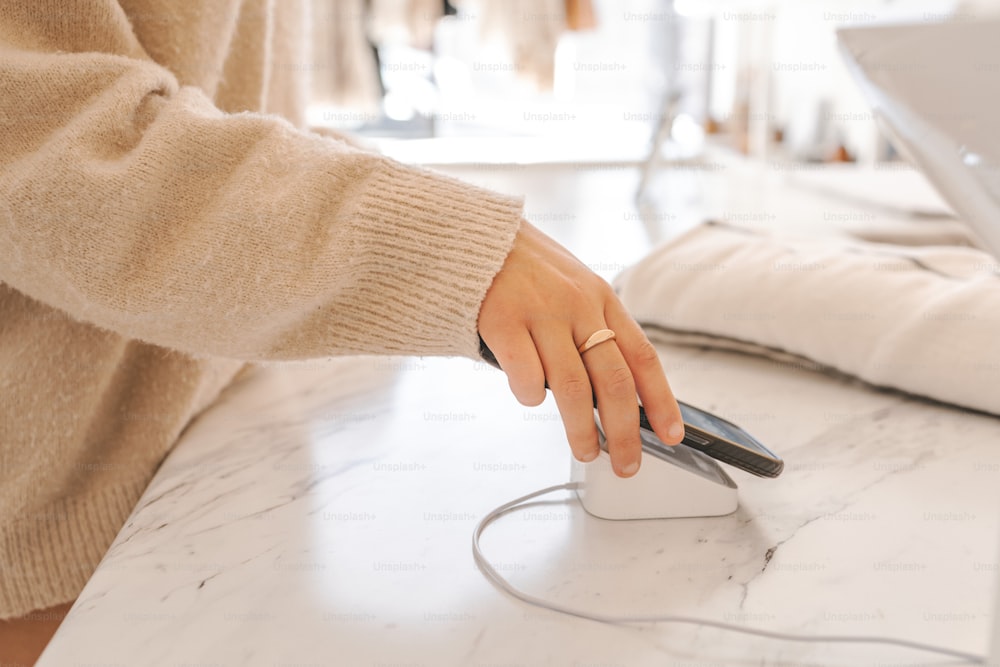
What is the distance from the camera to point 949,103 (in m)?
0.32

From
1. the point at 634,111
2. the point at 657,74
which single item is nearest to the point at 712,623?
the point at 657,74

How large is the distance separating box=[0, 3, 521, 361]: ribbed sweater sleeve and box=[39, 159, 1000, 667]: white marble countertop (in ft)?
0.34

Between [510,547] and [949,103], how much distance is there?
0.29 metres

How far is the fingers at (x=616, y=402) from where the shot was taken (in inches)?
16.8

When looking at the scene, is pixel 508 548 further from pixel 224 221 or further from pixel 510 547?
pixel 224 221

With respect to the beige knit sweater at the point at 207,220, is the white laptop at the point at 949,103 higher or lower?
higher

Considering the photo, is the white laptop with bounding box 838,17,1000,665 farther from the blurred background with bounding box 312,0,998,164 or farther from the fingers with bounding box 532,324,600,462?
the blurred background with bounding box 312,0,998,164

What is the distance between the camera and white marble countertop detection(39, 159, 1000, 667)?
14.2 inches

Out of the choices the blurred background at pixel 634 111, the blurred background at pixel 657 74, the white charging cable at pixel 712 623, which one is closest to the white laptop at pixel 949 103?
the white charging cable at pixel 712 623

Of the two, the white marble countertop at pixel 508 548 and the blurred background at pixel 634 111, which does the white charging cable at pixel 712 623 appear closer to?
the white marble countertop at pixel 508 548

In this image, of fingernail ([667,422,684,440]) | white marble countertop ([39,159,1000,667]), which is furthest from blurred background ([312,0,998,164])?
fingernail ([667,422,684,440])

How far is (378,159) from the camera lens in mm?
454

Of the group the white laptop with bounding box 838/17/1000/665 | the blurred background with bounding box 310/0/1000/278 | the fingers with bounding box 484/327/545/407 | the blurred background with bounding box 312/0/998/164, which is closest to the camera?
the white laptop with bounding box 838/17/1000/665

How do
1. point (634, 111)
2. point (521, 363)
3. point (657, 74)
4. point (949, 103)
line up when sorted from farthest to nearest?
1. point (634, 111)
2. point (657, 74)
3. point (521, 363)
4. point (949, 103)
